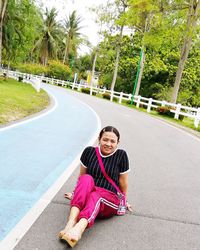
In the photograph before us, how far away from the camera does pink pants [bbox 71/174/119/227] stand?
3.86 m

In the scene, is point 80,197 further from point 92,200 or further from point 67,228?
point 67,228

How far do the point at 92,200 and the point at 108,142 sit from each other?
0.75 m

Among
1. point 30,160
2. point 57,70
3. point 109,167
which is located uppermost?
point 109,167

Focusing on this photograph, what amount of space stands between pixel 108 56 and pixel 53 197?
4794cm

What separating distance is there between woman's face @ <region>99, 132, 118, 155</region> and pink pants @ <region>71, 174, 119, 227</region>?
39cm

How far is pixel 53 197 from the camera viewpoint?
4.93 metres

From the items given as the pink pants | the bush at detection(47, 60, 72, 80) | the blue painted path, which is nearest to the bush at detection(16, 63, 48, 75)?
the bush at detection(47, 60, 72, 80)

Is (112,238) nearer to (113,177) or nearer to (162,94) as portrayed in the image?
(113,177)

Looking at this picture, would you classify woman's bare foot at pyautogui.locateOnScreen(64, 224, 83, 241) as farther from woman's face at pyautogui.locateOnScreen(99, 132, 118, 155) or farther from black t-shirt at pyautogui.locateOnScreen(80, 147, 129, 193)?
woman's face at pyautogui.locateOnScreen(99, 132, 118, 155)

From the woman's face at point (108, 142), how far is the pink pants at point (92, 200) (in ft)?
1.30

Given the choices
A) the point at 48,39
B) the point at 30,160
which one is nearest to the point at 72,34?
the point at 48,39

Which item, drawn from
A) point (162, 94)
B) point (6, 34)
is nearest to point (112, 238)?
point (6, 34)

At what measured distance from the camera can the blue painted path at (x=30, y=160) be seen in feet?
14.6

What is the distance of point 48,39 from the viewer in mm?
72812
